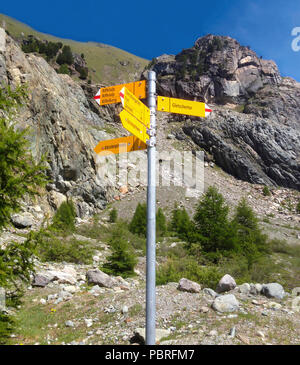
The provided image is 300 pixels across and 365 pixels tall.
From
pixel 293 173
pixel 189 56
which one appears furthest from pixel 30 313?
pixel 189 56

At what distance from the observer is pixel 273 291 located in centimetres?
714

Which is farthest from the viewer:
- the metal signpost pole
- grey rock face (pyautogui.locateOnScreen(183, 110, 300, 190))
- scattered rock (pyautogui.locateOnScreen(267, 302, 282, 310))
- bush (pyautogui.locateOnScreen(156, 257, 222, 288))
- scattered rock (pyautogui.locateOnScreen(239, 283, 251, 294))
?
grey rock face (pyautogui.locateOnScreen(183, 110, 300, 190))

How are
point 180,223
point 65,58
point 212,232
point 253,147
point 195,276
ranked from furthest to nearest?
point 65,58, point 253,147, point 180,223, point 212,232, point 195,276

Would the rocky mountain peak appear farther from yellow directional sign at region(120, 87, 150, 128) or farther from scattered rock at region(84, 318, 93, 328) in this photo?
yellow directional sign at region(120, 87, 150, 128)

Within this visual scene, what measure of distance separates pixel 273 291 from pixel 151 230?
19.1 ft

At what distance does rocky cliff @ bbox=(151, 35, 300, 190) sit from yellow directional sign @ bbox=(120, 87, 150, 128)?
57840 millimetres

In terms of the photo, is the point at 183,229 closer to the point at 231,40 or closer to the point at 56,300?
the point at 56,300

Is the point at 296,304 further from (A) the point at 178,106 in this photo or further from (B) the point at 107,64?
(B) the point at 107,64

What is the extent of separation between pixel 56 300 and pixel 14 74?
23.9 meters

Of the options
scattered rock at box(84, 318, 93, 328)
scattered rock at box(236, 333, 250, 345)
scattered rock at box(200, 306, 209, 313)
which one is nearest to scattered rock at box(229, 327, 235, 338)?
scattered rock at box(236, 333, 250, 345)

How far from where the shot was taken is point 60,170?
24.6m

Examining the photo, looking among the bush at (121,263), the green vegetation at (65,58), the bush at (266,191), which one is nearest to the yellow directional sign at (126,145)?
the bush at (121,263)

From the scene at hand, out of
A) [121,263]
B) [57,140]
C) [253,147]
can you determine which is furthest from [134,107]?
[253,147]

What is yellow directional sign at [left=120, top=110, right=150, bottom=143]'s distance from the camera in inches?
118
